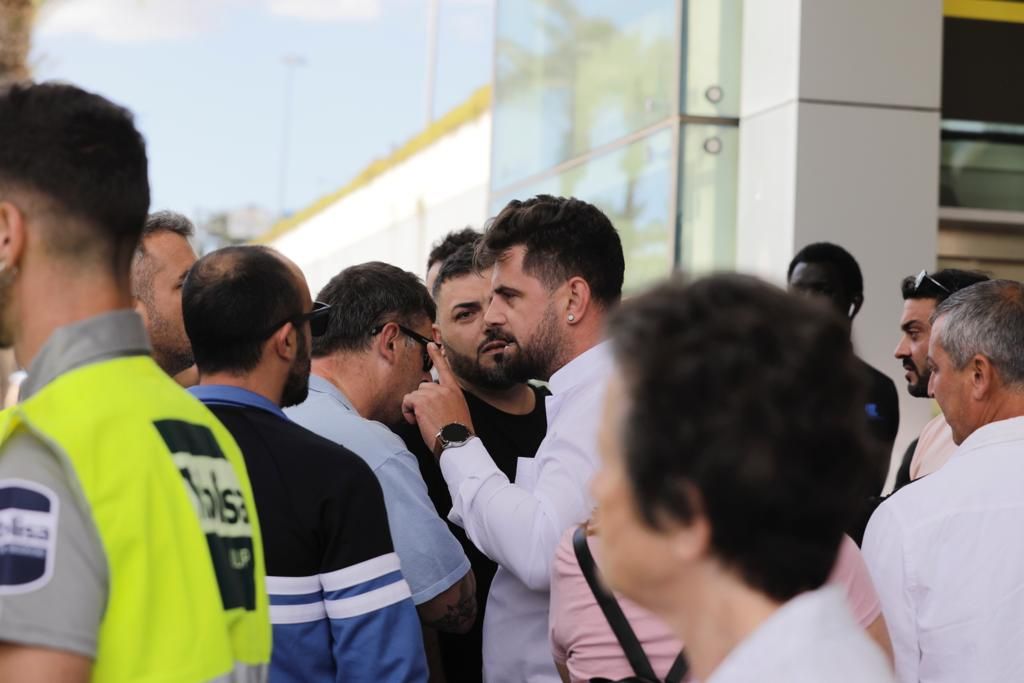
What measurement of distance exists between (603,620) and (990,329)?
1591mm

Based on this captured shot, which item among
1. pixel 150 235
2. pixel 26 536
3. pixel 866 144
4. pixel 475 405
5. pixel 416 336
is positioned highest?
pixel 866 144

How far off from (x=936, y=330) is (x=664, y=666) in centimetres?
165

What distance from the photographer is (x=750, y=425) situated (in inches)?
55.2

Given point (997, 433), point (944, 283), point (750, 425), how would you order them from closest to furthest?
point (750, 425) < point (997, 433) < point (944, 283)

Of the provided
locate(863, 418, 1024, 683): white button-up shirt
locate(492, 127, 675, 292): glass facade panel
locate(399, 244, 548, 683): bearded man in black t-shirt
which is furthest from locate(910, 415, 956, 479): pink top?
locate(492, 127, 675, 292): glass facade panel

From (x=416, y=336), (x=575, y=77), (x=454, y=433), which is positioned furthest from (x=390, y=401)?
(x=575, y=77)

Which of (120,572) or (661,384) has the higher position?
(661,384)

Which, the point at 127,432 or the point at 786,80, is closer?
the point at 127,432

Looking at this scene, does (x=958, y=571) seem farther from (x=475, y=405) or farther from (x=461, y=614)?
(x=475, y=405)

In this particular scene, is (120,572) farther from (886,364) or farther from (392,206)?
(392,206)

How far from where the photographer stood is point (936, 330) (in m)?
3.72

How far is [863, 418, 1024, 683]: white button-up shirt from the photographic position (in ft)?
10.6

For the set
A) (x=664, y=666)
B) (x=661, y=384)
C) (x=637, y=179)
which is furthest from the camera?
(x=637, y=179)

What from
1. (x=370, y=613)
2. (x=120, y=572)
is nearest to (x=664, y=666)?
(x=370, y=613)
